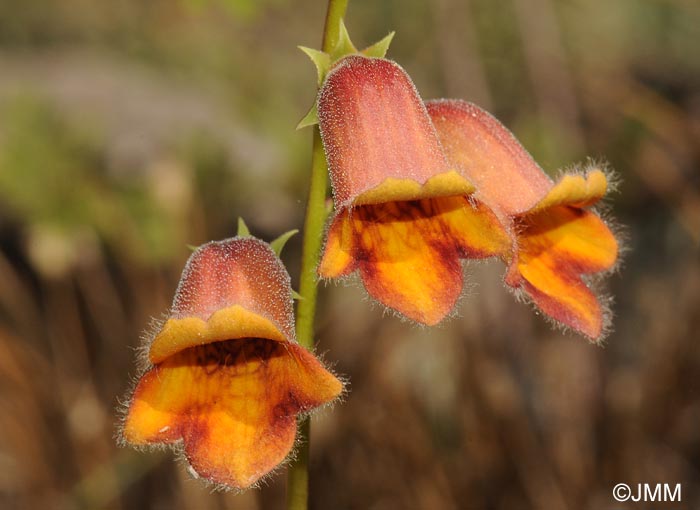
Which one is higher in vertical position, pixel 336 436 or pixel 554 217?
pixel 554 217

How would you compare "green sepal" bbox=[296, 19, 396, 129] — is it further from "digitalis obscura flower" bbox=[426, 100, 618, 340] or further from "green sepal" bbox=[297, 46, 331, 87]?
"digitalis obscura flower" bbox=[426, 100, 618, 340]

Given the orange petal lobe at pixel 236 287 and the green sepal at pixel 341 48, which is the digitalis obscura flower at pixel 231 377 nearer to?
the orange petal lobe at pixel 236 287

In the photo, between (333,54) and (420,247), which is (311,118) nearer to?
(333,54)

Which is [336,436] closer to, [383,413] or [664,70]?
[383,413]

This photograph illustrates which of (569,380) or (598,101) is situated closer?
(569,380)

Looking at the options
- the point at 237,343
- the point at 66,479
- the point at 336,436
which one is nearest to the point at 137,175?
the point at 66,479

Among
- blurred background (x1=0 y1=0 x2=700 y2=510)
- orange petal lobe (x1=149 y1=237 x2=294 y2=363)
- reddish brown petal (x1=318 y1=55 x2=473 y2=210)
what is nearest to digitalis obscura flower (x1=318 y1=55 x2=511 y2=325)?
reddish brown petal (x1=318 y1=55 x2=473 y2=210)
